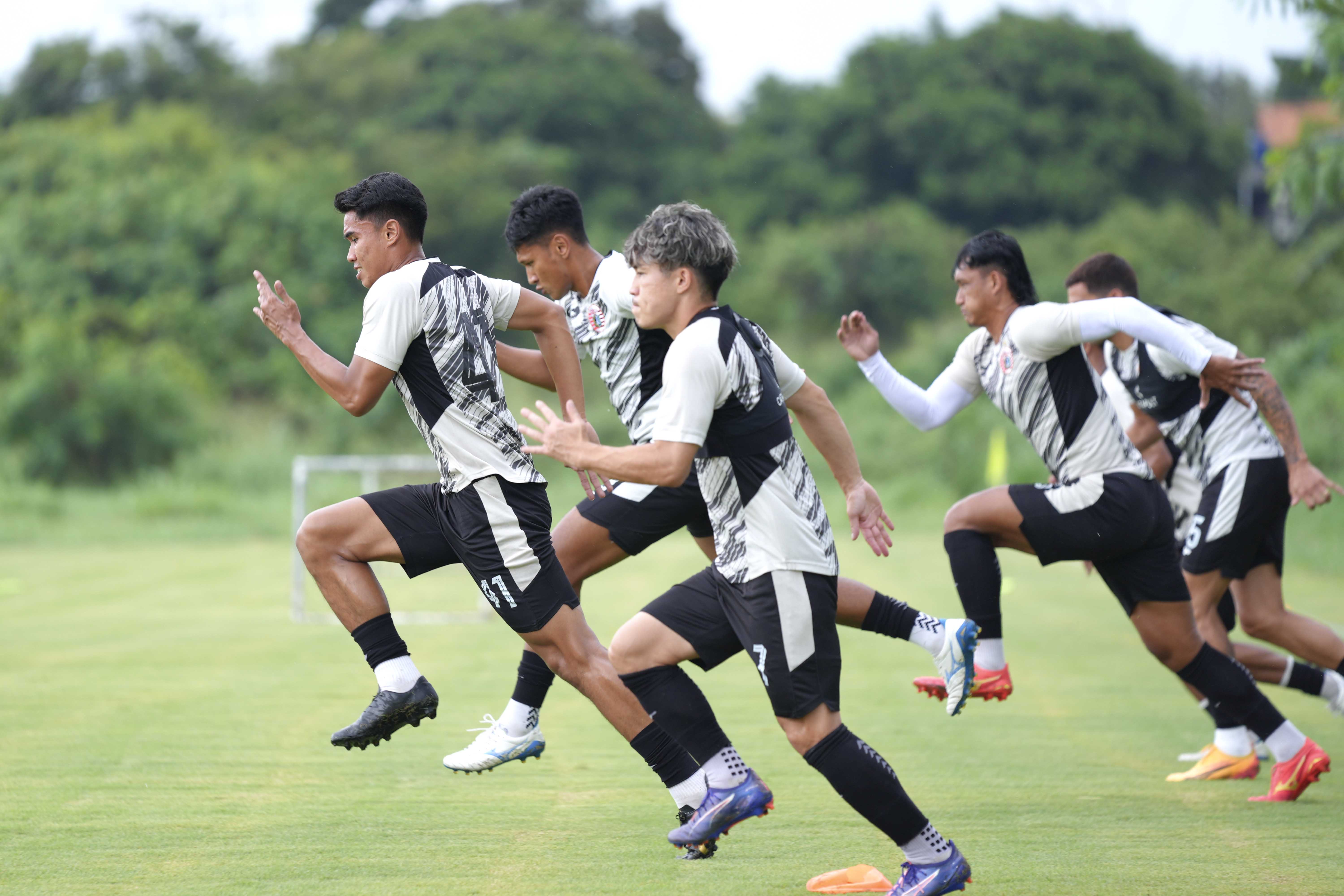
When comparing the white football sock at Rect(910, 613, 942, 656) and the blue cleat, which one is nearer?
the blue cleat

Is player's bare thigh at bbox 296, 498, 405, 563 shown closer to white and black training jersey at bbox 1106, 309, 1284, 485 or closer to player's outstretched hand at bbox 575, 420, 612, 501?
player's outstretched hand at bbox 575, 420, 612, 501

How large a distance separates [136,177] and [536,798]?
3581 centimetres

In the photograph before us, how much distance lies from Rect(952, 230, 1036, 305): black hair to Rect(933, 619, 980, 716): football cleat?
1.30m

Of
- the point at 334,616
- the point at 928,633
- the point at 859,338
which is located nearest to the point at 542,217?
the point at 859,338

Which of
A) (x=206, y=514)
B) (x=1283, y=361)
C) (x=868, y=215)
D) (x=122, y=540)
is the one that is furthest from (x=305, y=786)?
(x=868, y=215)

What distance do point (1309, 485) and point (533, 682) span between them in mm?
3184

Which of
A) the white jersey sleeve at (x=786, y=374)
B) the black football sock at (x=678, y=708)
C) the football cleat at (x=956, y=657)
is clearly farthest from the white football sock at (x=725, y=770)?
the white jersey sleeve at (x=786, y=374)

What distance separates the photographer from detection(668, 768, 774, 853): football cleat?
4457 mm

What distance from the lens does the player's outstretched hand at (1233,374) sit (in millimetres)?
5113

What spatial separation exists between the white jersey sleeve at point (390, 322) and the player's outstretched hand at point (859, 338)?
1848 mm

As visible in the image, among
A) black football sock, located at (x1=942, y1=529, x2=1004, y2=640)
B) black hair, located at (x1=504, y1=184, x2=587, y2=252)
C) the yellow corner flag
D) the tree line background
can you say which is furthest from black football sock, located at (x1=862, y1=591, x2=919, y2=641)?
the tree line background

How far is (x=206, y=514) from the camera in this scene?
973 inches

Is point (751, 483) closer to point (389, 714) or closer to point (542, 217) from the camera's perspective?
point (389, 714)

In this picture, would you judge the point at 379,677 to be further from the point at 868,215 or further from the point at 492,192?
the point at 868,215
